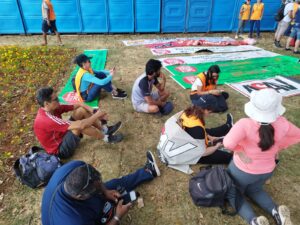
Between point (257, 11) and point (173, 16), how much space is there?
11.6 feet

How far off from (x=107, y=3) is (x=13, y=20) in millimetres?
4092

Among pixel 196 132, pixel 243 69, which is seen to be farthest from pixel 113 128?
pixel 243 69

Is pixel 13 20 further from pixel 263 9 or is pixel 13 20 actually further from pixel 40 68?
pixel 263 9

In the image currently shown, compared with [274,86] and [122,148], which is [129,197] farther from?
[274,86]

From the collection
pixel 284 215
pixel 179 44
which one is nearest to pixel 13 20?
pixel 179 44

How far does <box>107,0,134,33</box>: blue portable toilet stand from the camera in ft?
32.6

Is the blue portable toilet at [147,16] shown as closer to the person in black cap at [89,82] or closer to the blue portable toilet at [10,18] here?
the blue portable toilet at [10,18]

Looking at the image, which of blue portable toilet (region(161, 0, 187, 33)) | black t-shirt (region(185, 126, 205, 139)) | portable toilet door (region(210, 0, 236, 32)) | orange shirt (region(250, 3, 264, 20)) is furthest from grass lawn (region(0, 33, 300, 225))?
orange shirt (region(250, 3, 264, 20))

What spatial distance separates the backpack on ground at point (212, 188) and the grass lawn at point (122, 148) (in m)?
0.14

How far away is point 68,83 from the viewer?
6.16 meters

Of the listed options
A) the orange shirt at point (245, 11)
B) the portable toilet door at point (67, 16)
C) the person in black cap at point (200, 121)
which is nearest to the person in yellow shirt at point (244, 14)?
the orange shirt at point (245, 11)

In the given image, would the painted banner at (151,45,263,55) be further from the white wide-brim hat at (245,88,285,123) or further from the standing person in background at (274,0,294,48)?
the white wide-brim hat at (245,88,285,123)

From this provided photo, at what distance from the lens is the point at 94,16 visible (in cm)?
1016

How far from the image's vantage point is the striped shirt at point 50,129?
3229 mm
